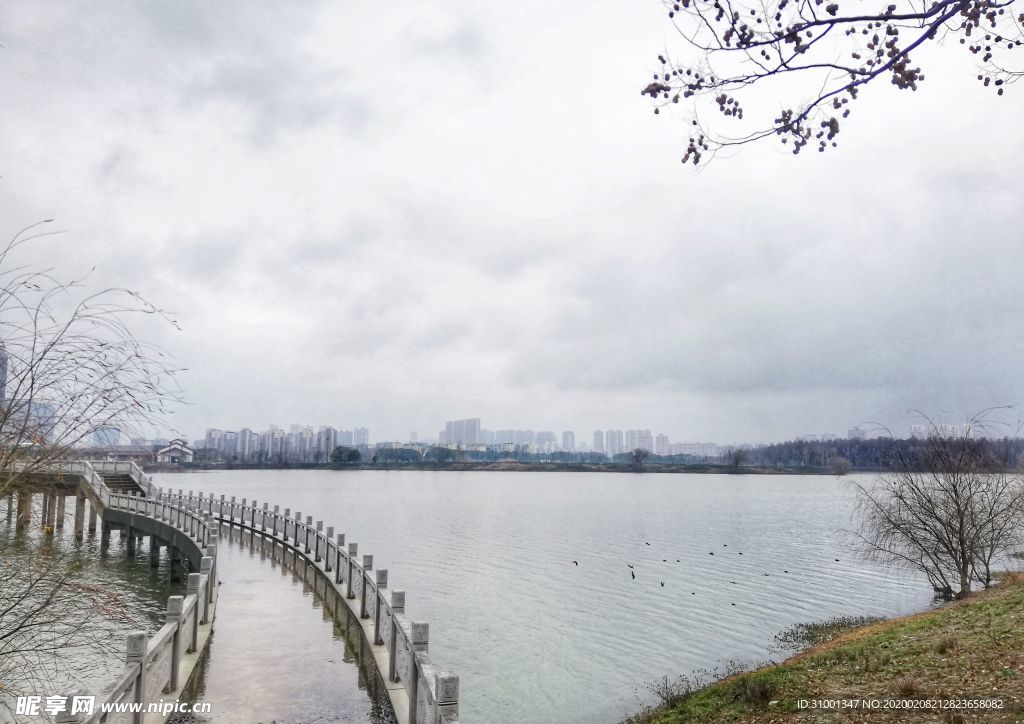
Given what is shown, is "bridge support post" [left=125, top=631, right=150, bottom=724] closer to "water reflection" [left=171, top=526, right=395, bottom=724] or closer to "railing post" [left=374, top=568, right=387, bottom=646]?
"water reflection" [left=171, top=526, right=395, bottom=724]

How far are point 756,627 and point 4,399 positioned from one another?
79.1 ft

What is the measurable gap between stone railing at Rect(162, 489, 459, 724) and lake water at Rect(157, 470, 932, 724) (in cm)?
137

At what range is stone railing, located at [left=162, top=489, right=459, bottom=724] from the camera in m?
7.37

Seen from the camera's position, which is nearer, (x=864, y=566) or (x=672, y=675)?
(x=672, y=675)

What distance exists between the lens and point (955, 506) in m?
23.7

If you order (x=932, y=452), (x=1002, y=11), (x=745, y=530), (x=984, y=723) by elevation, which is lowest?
(x=745, y=530)

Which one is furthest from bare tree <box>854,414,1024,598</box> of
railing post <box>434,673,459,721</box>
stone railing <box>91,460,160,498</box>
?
stone railing <box>91,460,160,498</box>

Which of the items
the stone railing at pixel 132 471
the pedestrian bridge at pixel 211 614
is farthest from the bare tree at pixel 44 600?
the stone railing at pixel 132 471

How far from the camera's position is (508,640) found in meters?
20.8

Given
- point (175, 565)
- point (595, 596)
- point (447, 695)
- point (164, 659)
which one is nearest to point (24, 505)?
point (447, 695)

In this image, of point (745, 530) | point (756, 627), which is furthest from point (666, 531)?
point (756, 627)

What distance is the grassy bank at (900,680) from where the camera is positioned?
888 cm

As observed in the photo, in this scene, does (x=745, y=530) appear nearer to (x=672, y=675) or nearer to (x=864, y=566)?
(x=864, y=566)

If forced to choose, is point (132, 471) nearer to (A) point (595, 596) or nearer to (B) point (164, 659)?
(A) point (595, 596)
